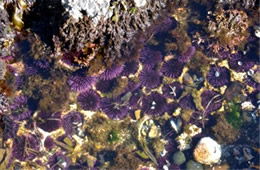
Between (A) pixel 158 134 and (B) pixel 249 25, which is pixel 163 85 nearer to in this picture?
(A) pixel 158 134

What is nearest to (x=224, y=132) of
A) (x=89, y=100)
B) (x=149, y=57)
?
(x=149, y=57)

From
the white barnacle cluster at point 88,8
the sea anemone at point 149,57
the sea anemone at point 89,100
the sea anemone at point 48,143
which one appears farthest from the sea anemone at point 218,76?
the sea anemone at point 48,143

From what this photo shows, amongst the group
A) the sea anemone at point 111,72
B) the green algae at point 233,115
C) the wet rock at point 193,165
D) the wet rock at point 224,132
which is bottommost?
the wet rock at point 193,165

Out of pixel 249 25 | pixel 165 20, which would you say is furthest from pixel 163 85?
pixel 249 25

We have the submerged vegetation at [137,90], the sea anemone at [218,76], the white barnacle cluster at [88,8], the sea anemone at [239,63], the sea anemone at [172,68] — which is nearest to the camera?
the white barnacle cluster at [88,8]

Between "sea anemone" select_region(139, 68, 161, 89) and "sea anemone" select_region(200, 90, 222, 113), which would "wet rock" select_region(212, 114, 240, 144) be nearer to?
"sea anemone" select_region(200, 90, 222, 113)

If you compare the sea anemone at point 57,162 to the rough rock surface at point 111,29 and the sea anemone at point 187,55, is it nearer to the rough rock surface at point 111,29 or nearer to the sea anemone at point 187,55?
the rough rock surface at point 111,29

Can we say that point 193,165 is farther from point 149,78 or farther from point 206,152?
point 149,78
